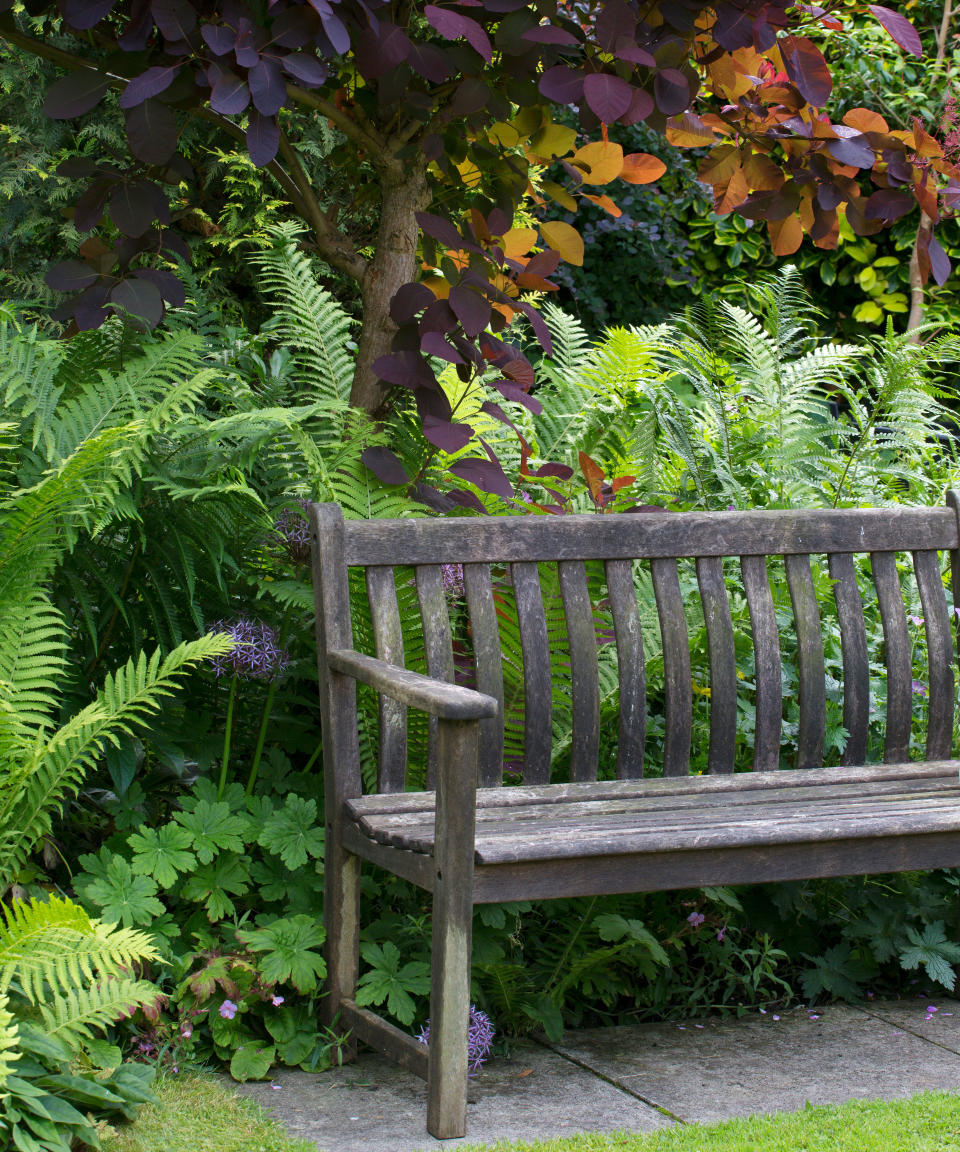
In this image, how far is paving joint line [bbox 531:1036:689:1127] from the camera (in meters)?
2.36

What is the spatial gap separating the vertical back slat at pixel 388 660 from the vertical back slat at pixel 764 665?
2.88ft

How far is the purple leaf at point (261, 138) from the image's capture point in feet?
7.31

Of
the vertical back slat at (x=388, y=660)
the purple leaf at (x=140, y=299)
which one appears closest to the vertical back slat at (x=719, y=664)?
the vertical back slat at (x=388, y=660)

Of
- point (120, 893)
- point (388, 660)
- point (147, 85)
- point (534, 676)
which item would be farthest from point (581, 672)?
point (147, 85)

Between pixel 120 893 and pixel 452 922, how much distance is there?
2.35ft

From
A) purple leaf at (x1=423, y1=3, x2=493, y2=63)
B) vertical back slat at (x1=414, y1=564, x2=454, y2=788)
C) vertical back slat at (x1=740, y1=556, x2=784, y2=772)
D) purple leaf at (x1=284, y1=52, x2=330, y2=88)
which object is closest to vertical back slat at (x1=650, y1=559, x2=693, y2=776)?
vertical back slat at (x1=740, y1=556, x2=784, y2=772)

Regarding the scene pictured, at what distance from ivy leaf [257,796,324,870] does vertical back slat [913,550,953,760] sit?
1538mm

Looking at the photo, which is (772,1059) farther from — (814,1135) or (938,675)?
(938,675)

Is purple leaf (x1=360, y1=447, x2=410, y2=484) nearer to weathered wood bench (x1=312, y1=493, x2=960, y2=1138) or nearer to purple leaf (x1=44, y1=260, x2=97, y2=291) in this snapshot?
weathered wood bench (x1=312, y1=493, x2=960, y2=1138)

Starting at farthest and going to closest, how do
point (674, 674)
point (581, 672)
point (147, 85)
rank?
point (674, 674) < point (581, 672) < point (147, 85)

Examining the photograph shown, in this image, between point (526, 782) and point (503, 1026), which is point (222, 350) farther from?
point (503, 1026)

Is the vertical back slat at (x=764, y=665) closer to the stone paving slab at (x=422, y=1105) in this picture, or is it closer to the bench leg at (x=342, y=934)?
the stone paving slab at (x=422, y=1105)

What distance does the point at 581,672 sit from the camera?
9.25ft

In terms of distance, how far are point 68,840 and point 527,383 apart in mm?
1444
